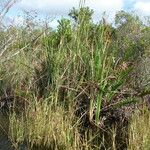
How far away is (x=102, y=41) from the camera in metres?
7.14

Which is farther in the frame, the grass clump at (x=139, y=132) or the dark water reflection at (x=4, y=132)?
the dark water reflection at (x=4, y=132)

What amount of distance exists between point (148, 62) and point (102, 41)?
1.64 m

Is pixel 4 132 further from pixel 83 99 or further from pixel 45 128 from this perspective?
pixel 83 99

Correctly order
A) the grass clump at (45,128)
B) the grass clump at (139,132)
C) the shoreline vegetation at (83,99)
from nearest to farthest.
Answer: the grass clump at (139,132) < the grass clump at (45,128) < the shoreline vegetation at (83,99)

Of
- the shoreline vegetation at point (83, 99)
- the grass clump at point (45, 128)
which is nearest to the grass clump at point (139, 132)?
the shoreline vegetation at point (83, 99)

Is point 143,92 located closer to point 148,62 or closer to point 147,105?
point 147,105

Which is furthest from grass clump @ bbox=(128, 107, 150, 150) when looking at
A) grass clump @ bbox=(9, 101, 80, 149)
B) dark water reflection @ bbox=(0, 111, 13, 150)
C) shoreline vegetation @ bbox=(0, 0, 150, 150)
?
dark water reflection @ bbox=(0, 111, 13, 150)

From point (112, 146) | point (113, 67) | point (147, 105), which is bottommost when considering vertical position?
point (112, 146)

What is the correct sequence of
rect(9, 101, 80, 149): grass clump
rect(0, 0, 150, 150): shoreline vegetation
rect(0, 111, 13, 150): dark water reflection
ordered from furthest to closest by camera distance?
rect(0, 111, 13, 150): dark water reflection → rect(0, 0, 150, 150): shoreline vegetation → rect(9, 101, 80, 149): grass clump

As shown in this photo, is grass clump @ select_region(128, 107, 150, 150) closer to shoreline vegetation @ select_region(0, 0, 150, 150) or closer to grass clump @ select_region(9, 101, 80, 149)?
shoreline vegetation @ select_region(0, 0, 150, 150)

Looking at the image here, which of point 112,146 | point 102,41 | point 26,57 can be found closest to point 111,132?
point 112,146

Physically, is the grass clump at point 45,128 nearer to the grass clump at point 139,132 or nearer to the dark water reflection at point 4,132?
the dark water reflection at point 4,132

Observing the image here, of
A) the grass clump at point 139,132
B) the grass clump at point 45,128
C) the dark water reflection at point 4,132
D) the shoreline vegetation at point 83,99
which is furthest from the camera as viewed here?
the dark water reflection at point 4,132

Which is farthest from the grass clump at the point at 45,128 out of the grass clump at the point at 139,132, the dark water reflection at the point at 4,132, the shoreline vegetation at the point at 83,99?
the grass clump at the point at 139,132
